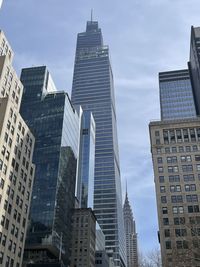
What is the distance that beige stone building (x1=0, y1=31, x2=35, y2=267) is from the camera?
7675cm

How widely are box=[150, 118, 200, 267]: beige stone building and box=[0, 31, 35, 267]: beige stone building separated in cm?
3727

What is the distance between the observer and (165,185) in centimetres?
10856

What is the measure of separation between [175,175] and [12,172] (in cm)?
5179

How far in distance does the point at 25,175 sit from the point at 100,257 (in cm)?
11631

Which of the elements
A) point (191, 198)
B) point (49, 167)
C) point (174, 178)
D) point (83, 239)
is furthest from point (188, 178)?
point (83, 239)

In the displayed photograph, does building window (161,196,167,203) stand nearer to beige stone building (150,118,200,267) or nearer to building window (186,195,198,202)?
beige stone building (150,118,200,267)

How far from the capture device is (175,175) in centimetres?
11081

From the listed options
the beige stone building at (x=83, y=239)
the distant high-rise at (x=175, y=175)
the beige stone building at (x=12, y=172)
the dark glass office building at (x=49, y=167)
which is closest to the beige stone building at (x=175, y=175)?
the distant high-rise at (x=175, y=175)

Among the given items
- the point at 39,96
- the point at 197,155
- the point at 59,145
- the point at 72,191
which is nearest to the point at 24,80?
the point at 39,96

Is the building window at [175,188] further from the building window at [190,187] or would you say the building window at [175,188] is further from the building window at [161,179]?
the building window at [161,179]

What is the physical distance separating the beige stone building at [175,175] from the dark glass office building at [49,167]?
150ft

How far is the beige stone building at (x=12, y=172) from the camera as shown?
252ft

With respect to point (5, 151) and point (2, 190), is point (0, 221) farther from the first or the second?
point (5, 151)

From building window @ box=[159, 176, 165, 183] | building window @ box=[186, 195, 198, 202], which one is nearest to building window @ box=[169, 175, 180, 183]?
building window @ box=[159, 176, 165, 183]
